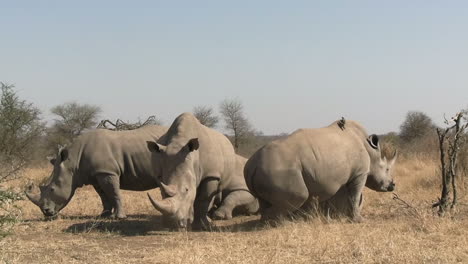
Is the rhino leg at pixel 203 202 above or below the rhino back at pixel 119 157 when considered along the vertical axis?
below

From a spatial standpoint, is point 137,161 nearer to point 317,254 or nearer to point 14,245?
point 14,245

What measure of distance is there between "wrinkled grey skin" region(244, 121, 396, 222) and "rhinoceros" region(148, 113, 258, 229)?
588 millimetres

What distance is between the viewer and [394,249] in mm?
5988

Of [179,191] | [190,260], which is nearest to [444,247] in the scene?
[190,260]

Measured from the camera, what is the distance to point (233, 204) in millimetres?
9945

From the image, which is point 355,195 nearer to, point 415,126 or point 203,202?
point 203,202

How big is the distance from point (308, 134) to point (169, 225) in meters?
2.67

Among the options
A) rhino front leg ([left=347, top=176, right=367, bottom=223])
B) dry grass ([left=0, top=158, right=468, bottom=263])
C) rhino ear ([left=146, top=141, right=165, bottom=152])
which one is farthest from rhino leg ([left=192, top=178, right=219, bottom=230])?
rhino front leg ([left=347, top=176, right=367, bottom=223])

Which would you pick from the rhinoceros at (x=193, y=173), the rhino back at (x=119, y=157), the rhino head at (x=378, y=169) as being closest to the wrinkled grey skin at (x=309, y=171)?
the rhino head at (x=378, y=169)

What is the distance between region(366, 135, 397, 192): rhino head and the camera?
9730mm

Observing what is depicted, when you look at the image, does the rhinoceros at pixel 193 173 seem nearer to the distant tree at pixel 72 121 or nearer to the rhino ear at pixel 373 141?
the rhino ear at pixel 373 141

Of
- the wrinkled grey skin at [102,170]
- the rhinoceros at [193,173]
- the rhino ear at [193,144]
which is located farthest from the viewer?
the wrinkled grey skin at [102,170]

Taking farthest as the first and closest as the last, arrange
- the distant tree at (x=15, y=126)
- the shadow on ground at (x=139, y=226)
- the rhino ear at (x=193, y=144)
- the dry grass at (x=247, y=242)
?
the distant tree at (x=15, y=126)
the shadow on ground at (x=139, y=226)
the rhino ear at (x=193, y=144)
the dry grass at (x=247, y=242)

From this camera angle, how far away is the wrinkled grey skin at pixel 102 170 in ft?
32.8
